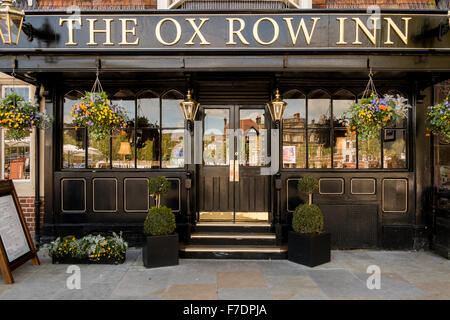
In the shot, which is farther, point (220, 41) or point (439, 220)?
point (439, 220)

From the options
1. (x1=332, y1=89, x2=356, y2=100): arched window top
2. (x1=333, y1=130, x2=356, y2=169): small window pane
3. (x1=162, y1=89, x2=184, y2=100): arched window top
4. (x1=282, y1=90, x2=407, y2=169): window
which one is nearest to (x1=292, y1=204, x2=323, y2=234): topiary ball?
(x1=282, y1=90, x2=407, y2=169): window

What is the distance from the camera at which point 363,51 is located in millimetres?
4934

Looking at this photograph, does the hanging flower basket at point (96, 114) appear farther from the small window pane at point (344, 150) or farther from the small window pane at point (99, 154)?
the small window pane at point (344, 150)

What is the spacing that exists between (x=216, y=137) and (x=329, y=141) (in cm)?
241

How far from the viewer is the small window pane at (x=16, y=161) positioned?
6355 mm

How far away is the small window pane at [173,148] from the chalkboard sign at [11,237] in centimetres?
268

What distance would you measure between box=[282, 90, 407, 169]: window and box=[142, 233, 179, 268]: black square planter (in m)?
2.80

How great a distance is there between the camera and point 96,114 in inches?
180

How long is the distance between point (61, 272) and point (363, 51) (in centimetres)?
618

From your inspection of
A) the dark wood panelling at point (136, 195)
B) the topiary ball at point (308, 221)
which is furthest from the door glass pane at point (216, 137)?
the topiary ball at point (308, 221)

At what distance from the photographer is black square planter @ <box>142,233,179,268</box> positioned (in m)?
5.08

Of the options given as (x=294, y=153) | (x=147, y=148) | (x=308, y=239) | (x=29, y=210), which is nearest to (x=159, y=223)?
(x=147, y=148)

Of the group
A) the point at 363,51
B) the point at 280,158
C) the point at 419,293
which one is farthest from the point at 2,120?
the point at 419,293

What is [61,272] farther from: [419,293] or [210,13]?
A: [419,293]
